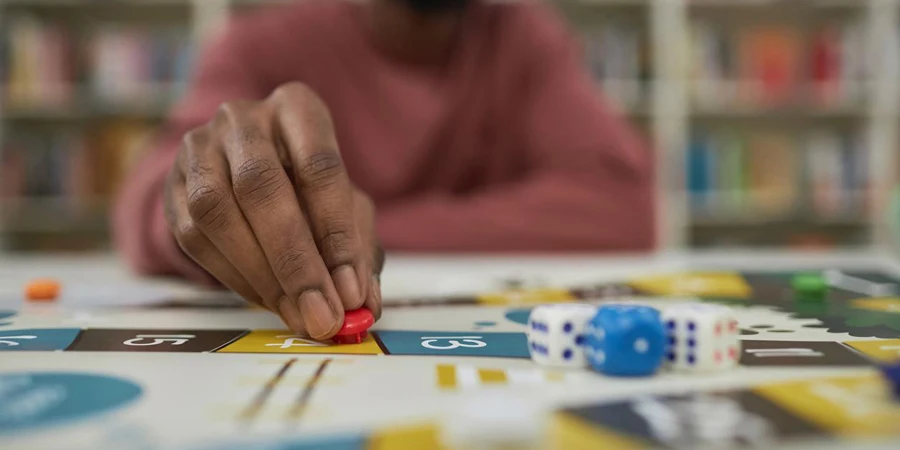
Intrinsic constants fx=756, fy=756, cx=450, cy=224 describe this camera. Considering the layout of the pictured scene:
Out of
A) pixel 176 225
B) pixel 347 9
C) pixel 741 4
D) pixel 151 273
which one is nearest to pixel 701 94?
pixel 741 4

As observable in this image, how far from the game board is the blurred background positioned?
221cm

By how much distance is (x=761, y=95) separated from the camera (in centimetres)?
279

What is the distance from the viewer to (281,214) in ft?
1.88

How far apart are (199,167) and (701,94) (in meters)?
2.49

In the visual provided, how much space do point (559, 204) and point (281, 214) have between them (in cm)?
82

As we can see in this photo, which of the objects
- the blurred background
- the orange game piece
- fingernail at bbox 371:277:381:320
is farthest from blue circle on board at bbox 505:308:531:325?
the blurred background

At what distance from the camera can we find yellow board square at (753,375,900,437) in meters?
0.34

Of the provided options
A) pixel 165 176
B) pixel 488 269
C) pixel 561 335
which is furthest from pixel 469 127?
pixel 561 335

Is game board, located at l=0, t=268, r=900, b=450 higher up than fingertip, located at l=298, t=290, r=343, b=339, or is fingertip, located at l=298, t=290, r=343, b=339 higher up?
fingertip, located at l=298, t=290, r=343, b=339

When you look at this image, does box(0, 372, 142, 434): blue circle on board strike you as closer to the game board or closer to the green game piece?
the game board

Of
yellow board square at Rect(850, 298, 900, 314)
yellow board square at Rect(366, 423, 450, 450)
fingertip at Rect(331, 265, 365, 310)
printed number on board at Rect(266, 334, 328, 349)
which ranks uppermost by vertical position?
fingertip at Rect(331, 265, 365, 310)

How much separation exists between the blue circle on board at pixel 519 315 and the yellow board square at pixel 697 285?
7.2 inches

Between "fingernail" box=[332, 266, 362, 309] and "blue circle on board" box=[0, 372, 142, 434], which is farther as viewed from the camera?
"fingernail" box=[332, 266, 362, 309]

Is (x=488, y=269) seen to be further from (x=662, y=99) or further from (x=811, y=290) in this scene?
(x=662, y=99)
